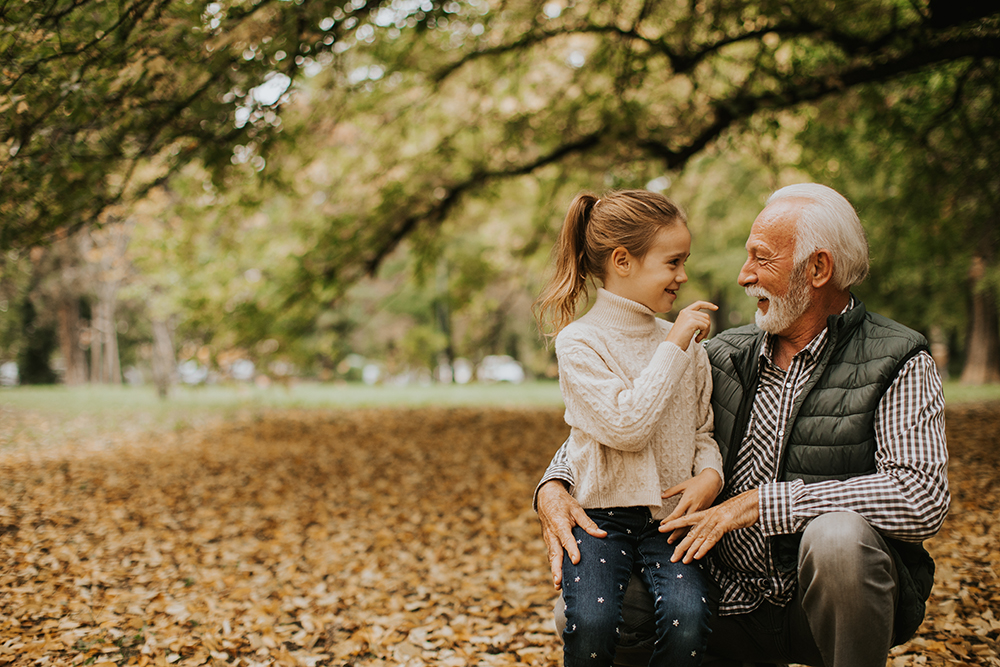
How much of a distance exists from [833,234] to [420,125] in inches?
309

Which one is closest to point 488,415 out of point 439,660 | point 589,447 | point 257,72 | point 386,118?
point 386,118

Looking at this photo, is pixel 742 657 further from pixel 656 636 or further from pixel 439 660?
pixel 439 660

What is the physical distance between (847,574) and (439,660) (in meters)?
1.97

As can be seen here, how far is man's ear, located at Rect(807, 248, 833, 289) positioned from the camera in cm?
208

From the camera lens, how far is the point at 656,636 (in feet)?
6.46

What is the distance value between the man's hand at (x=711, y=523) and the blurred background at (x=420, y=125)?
2.66m

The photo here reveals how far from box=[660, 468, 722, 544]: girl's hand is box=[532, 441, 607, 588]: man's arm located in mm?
223

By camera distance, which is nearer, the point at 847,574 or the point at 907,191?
the point at 847,574

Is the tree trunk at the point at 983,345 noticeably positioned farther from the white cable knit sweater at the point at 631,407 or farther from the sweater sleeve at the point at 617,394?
the sweater sleeve at the point at 617,394

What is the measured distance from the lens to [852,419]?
193 cm

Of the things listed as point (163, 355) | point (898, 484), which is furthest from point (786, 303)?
point (163, 355)

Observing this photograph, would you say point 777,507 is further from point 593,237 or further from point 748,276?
point 593,237

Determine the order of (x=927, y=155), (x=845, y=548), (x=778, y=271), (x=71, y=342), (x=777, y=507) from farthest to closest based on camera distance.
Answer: (x=71, y=342) < (x=927, y=155) < (x=778, y=271) < (x=777, y=507) < (x=845, y=548)

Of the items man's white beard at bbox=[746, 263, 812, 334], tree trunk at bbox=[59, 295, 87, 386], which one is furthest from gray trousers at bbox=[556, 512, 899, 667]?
tree trunk at bbox=[59, 295, 87, 386]
